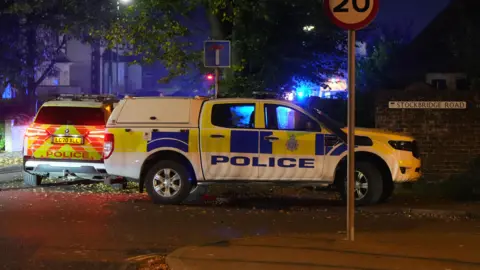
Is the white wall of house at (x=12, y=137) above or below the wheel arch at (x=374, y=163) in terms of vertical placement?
above

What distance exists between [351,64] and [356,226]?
3066 millimetres

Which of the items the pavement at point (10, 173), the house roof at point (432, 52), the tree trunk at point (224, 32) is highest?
the house roof at point (432, 52)

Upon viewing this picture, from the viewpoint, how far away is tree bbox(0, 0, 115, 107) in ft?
94.1

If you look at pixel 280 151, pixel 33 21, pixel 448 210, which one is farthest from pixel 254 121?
pixel 33 21

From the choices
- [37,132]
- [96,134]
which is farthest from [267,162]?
[37,132]

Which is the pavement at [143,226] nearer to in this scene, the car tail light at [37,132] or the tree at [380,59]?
the car tail light at [37,132]

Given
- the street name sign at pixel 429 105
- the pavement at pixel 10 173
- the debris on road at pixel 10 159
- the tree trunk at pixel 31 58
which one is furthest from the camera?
the tree trunk at pixel 31 58

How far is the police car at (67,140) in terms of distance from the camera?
12.9 m

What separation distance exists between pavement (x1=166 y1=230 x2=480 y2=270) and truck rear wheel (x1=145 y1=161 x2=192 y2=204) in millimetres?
3607

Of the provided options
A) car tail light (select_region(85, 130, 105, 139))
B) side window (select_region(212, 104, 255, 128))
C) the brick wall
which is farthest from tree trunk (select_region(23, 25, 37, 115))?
side window (select_region(212, 104, 255, 128))

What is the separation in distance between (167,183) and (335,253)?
16.5ft

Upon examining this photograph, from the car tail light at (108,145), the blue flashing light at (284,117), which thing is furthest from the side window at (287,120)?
the car tail light at (108,145)

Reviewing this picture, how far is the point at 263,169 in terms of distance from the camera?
11.4m

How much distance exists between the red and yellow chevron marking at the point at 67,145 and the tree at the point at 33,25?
15.1m
